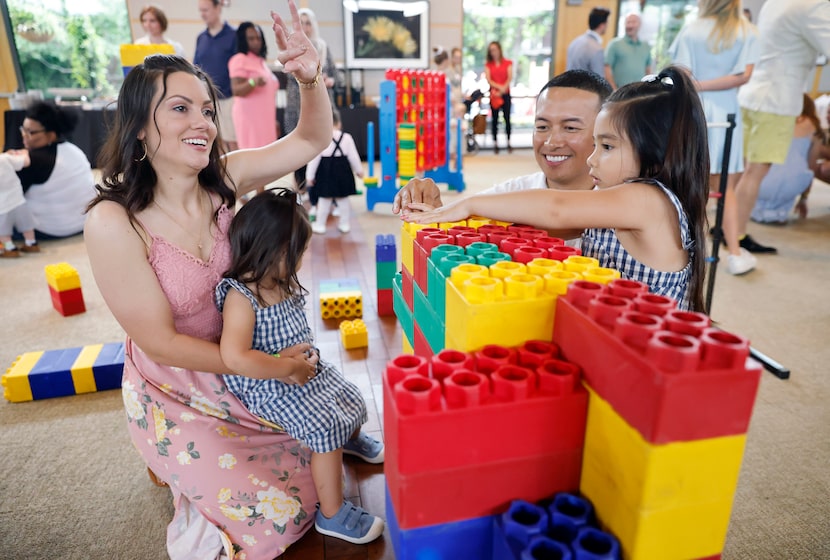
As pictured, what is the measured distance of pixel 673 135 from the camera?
1176mm

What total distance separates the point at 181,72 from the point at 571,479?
1.24m

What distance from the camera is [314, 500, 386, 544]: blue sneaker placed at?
4.47 ft

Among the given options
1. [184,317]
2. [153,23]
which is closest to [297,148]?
[184,317]

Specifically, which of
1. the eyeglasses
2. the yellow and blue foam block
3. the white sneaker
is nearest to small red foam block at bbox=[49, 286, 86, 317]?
the yellow and blue foam block

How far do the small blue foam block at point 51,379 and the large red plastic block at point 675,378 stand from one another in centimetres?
203

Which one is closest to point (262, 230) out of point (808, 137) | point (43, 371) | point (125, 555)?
point (125, 555)

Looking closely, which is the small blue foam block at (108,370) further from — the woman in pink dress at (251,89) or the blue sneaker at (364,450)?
the woman in pink dress at (251,89)

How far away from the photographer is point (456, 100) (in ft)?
23.4

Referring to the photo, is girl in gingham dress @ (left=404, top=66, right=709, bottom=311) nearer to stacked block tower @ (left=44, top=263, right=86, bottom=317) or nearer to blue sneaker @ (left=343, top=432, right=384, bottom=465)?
blue sneaker @ (left=343, top=432, right=384, bottom=465)

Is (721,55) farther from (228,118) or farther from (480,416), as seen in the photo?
(228,118)

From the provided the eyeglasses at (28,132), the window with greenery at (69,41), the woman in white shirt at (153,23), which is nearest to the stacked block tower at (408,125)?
the woman in white shirt at (153,23)

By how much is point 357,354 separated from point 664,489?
1790 millimetres

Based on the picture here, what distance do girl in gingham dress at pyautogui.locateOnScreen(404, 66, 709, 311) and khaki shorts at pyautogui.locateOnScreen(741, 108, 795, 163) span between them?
100 inches

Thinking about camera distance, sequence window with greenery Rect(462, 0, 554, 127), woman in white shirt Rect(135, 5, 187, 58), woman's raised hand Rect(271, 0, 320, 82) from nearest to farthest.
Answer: woman's raised hand Rect(271, 0, 320, 82) < woman in white shirt Rect(135, 5, 187, 58) < window with greenery Rect(462, 0, 554, 127)
